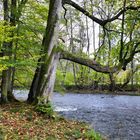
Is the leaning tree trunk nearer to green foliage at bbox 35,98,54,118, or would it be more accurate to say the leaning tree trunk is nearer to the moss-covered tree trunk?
green foliage at bbox 35,98,54,118

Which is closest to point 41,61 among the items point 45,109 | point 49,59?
point 49,59

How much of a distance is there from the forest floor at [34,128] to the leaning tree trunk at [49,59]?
904 millimetres

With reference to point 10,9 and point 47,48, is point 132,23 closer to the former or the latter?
point 47,48

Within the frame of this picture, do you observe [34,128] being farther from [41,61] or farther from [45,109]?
[41,61]

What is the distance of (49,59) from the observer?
12.6 m

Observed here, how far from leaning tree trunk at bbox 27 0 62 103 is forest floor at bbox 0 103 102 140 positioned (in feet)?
2.97

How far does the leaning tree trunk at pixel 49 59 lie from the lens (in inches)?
492

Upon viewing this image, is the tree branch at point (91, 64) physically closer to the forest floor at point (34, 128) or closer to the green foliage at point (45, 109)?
the green foliage at point (45, 109)

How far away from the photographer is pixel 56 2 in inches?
499

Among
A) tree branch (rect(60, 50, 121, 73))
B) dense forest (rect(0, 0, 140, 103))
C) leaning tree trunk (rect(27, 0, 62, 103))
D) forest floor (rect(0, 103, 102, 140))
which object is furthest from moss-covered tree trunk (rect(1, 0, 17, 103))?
forest floor (rect(0, 103, 102, 140))

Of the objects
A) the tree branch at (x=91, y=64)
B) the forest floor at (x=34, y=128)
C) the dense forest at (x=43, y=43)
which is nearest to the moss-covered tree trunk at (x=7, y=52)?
the dense forest at (x=43, y=43)

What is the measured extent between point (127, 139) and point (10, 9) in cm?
788

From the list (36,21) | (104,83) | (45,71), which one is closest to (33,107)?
(45,71)

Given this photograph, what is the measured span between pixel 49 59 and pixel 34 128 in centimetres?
371
